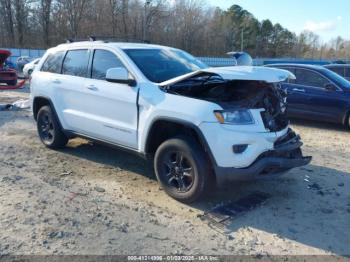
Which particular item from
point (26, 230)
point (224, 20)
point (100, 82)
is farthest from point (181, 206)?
point (224, 20)

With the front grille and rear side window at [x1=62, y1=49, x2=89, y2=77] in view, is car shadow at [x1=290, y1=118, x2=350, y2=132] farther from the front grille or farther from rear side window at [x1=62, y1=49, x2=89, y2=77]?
rear side window at [x1=62, y1=49, x2=89, y2=77]

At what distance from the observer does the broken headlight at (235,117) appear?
4.54 metres

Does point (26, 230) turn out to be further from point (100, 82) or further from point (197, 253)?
point (100, 82)

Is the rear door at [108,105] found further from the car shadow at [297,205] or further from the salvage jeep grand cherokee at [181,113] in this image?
the car shadow at [297,205]

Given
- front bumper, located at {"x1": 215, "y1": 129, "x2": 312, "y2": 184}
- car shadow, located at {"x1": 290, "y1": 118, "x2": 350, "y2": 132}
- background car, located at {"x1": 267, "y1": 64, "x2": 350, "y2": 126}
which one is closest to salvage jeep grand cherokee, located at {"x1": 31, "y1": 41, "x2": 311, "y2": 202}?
front bumper, located at {"x1": 215, "y1": 129, "x2": 312, "y2": 184}

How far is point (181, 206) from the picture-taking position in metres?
4.91

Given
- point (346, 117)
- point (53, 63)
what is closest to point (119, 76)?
point (53, 63)

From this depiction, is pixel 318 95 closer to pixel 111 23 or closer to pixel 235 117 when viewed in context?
pixel 235 117

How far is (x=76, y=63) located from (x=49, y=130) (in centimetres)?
142

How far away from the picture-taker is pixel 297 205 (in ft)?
16.3

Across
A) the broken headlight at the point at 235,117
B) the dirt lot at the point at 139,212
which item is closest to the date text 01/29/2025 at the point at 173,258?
the dirt lot at the point at 139,212

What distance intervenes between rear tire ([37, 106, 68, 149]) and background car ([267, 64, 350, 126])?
6005 millimetres

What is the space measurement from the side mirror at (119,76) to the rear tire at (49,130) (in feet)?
6.59

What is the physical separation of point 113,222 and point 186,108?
58.4 inches
